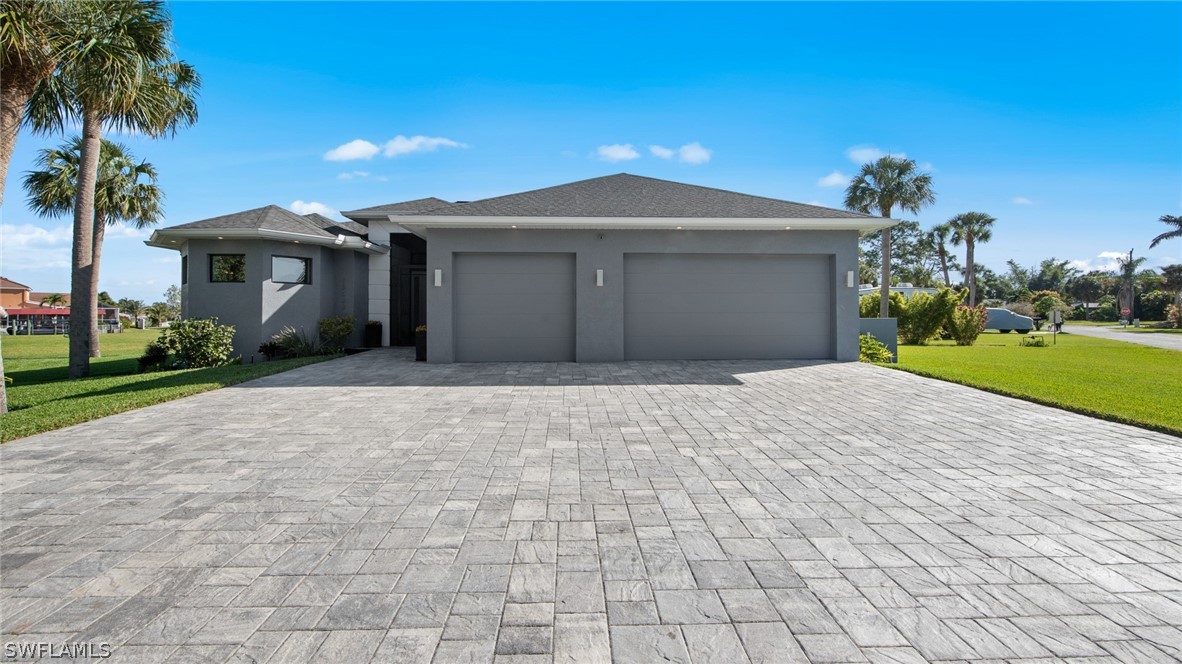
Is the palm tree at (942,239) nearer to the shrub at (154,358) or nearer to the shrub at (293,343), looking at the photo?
the shrub at (293,343)

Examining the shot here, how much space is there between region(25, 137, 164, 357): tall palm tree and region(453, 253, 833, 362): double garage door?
45.6ft

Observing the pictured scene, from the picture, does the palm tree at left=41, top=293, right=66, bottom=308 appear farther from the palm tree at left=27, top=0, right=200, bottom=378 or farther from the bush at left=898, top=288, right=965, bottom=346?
the bush at left=898, top=288, right=965, bottom=346

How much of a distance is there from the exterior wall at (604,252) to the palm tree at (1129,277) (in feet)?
216

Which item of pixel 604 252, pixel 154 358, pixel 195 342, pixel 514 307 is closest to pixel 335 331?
pixel 195 342

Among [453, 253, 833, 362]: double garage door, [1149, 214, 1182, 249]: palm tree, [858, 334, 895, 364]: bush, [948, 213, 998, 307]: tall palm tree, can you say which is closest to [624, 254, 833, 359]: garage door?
[453, 253, 833, 362]: double garage door

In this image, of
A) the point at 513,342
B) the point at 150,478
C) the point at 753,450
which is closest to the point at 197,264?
the point at 513,342

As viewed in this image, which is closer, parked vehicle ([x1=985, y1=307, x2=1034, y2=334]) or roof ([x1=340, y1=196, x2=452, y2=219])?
roof ([x1=340, y1=196, x2=452, y2=219])

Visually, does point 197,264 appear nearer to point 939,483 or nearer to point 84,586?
point 84,586

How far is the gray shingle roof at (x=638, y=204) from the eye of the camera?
431 inches

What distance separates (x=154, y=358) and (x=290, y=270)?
3.69 m

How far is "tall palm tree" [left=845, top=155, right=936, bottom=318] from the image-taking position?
2477cm

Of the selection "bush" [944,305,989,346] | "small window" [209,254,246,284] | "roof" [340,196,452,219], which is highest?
"roof" [340,196,452,219]

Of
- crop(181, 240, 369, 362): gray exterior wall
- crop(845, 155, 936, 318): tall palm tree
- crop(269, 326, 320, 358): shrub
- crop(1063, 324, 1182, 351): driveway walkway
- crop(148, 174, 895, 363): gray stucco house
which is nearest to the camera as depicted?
crop(148, 174, 895, 363): gray stucco house

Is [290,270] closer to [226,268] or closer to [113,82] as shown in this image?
[226,268]
